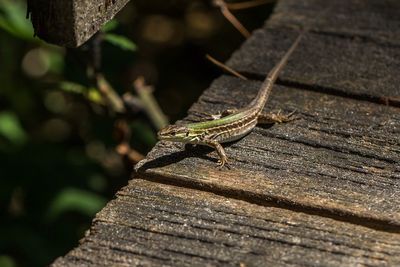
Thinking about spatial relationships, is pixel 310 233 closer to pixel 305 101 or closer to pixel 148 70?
pixel 305 101

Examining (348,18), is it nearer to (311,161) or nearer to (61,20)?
(311,161)

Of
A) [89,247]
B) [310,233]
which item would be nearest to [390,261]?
[310,233]

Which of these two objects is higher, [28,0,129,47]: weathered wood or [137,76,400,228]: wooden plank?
[28,0,129,47]: weathered wood

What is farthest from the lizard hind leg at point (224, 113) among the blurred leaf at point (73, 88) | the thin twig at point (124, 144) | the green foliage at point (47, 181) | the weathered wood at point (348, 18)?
the blurred leaf at point (73, 88)

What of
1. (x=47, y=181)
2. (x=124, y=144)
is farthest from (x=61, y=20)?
(x=47, y=181)

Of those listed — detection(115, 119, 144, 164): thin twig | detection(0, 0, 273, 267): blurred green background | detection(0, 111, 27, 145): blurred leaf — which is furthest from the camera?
detection(0, 111, 27, 145): blurred leaf

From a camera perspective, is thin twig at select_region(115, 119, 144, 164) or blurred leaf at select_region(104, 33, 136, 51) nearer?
blurred leaf at select_region(104, 33, 136, 51)

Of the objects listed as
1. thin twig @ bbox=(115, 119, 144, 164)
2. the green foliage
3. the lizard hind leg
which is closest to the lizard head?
the lizard hind leg

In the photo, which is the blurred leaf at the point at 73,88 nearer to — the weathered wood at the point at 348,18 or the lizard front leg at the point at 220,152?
the weathered wood at the point at 348,18

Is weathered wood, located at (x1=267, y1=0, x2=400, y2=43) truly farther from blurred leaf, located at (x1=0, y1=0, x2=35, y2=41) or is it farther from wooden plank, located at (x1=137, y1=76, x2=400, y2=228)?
blurred leaf, located at (x1=0, y1=0, x2=35, y2=41)
